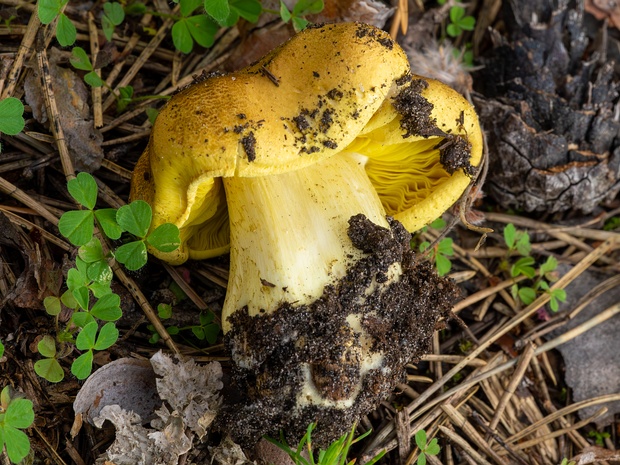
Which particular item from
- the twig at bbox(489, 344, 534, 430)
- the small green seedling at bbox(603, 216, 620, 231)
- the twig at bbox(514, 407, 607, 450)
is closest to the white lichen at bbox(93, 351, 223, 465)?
the twig at bbox(489, 344, 534, 430)

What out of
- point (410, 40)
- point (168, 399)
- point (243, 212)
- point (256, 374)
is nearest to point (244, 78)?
point (243, 212)

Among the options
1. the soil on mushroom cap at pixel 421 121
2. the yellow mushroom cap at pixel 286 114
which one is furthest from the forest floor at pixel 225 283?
the yellow mushroom cap at pixel 286 114

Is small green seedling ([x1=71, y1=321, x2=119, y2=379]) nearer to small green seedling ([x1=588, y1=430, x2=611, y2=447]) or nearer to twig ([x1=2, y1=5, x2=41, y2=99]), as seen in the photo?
twig ([x1=2, y1=5, x2=41, y2=99])

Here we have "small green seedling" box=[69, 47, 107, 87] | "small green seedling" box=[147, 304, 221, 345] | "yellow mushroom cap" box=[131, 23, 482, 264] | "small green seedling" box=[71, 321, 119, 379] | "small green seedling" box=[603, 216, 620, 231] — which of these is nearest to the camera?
"yellow mushroom cap" box=[131, 23, 482, 264]

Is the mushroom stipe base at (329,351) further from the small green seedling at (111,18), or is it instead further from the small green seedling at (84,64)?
the small green seedling at (111,18)

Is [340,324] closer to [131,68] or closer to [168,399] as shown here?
[168,399]

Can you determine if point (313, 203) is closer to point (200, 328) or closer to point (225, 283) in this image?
point (225, 283)

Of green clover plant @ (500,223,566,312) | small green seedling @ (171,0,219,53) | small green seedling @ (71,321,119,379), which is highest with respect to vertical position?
small green seedling @ (171,0,219,53)

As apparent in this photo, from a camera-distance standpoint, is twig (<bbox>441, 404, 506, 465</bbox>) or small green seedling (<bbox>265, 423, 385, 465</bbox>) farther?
twig (<bbox>441, 404, 506, 465</bbox>)
